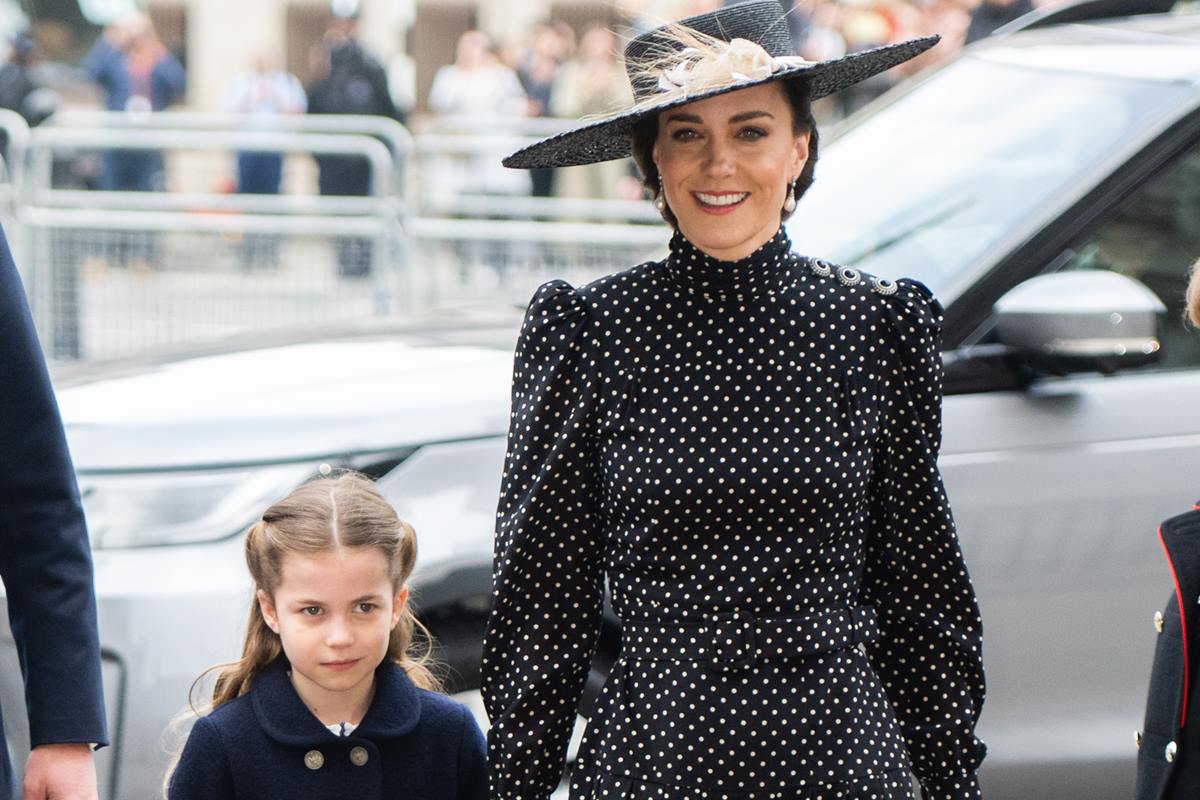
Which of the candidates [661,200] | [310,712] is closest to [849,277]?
[661,200]

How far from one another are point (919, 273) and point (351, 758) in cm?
176

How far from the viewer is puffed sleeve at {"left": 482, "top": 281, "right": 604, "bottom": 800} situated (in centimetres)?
254

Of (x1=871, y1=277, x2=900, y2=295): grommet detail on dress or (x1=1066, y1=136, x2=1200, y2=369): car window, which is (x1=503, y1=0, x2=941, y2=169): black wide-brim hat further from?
(x1=1066, y1=136, x2=1200, y2=369): car window

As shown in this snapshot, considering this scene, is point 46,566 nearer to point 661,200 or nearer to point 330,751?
point 330,751

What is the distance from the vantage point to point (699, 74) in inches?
98.1

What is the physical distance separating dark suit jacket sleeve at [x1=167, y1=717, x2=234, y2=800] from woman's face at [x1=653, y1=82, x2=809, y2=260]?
1.00m

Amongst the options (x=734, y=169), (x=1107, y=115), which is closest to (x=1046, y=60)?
(x=1107, y=115)

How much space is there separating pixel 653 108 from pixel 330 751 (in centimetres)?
105

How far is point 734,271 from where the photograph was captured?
2541 mm

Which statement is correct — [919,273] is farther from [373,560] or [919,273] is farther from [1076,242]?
[373,560]

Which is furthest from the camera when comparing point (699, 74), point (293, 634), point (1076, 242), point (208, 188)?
point (208, 188)

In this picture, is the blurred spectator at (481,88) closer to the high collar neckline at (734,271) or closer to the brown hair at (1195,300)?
the brown hair at (1195,300)

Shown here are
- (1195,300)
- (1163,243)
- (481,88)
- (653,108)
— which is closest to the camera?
(653,108)

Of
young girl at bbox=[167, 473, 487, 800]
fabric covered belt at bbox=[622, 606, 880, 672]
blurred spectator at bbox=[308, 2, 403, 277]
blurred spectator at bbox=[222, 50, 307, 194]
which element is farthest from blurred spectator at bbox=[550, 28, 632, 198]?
fabric covered belt at bbox=[622, 606, 880, 672]
